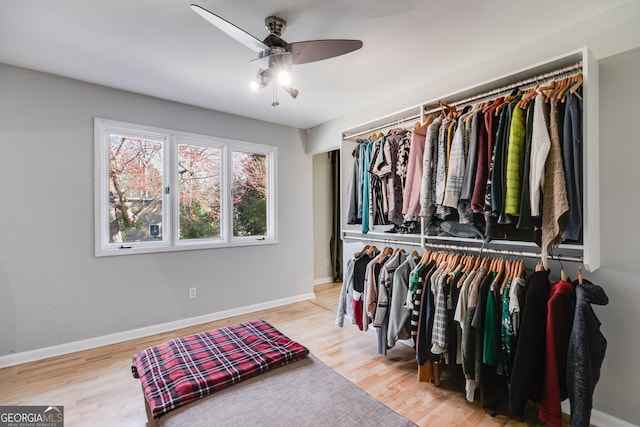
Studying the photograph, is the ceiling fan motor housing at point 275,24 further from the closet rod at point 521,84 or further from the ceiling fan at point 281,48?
the closet rod at point 521,84

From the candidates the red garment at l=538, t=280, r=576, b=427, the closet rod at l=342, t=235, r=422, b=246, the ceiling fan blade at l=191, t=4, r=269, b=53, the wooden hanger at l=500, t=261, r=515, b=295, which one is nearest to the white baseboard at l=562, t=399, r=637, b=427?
the red garment at l=538, t=280, r=576, b=427

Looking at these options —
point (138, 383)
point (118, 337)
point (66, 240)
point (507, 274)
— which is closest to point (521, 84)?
point (507, 274)

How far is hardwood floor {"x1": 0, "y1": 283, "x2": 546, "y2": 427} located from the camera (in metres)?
1.77

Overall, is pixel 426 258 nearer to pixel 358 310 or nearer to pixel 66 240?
pixel 358 310

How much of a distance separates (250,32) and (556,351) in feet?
8.50

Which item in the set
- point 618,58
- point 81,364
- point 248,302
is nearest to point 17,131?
point 81,364

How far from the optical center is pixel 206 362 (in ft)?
4.96

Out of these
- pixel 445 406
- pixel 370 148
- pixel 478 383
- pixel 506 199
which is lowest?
pixel 445 406

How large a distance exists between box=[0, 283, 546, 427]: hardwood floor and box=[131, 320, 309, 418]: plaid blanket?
56 cm

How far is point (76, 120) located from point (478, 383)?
381 centimetres

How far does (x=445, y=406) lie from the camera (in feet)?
6.08

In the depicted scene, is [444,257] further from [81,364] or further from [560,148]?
[81,364]

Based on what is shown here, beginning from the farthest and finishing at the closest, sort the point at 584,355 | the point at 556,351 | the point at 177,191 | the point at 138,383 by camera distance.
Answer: the point at 177,191 < the point at 138,383 < the point at 556,351 < the point at 584,355

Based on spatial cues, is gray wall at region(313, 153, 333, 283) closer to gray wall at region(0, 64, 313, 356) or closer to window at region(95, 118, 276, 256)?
window at region(95, 118, 276, 256)
